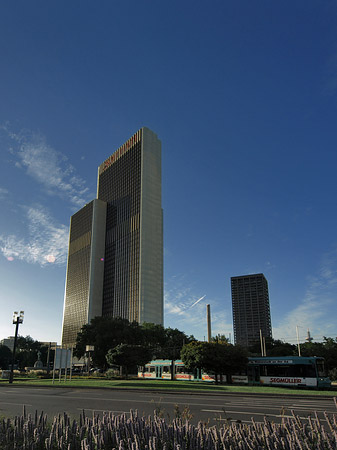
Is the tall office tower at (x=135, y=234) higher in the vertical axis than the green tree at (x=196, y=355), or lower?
higher

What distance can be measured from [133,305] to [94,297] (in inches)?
1083

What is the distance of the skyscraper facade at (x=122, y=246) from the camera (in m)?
132

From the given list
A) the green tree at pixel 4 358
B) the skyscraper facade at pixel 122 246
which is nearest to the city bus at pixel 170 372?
the green tree at pixel 4 358

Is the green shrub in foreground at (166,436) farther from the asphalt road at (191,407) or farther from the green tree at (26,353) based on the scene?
the green tree at (26,353)

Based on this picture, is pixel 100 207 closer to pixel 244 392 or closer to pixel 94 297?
pixel 94 297

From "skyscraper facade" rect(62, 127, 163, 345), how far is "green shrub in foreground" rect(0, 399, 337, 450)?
395 ft

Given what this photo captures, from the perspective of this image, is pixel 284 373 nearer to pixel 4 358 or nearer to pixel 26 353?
pixel 4 358

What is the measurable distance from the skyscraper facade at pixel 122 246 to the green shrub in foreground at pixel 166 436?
120 m

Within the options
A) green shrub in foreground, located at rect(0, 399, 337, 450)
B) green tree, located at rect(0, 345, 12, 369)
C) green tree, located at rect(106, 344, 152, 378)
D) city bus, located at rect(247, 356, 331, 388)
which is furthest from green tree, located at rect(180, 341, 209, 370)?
green tree, located at rect(0, 345, 12, 369)

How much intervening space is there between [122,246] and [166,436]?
465 feet

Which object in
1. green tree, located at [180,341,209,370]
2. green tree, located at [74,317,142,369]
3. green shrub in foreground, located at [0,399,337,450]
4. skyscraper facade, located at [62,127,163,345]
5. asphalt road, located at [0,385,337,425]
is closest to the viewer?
green shrub in foreground, located at [0,399,337,450]

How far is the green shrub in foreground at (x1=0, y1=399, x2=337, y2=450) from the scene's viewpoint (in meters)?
5.22

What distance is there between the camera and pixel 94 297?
149 meters

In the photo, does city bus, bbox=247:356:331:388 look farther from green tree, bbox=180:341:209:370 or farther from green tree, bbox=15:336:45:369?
green tree, bbox=15:336:45:369
